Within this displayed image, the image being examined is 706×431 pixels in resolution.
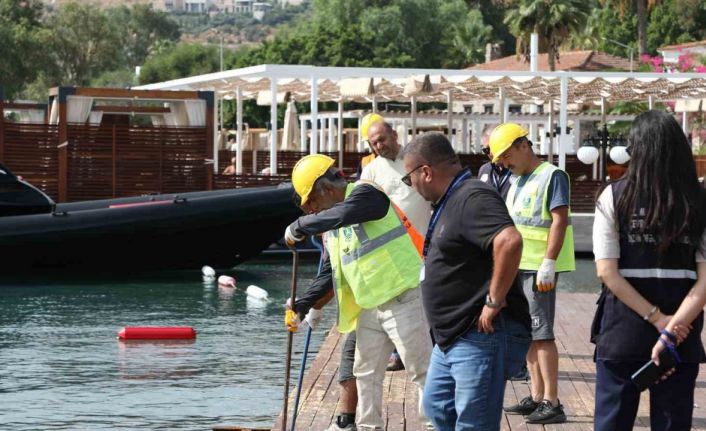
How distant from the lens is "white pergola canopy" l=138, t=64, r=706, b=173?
25.4 m

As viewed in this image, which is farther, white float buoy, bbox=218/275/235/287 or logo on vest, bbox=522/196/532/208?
white float buoy, bbox=218/275/235/287

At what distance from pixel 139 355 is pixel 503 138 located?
5.51 m

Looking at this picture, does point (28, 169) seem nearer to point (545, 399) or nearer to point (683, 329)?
point (545, 399)

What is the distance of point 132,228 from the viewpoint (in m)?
19.3

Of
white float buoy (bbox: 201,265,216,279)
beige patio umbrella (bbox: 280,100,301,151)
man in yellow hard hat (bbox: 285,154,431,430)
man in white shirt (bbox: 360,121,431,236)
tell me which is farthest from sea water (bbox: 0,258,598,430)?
beige patio umbrella (bbox: 280,100,301,151)

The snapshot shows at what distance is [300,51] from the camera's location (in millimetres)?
74188

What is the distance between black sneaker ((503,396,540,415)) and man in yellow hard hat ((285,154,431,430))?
1.17 metres

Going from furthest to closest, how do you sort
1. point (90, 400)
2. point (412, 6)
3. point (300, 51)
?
point (412, 6), point (300, 51), point (90, 400)

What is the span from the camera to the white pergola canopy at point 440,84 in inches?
1001

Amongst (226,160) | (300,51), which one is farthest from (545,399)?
(300,51)

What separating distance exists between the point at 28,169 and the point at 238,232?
4.51 m

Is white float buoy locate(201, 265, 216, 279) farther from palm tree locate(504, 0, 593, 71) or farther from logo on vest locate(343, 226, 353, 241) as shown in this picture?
palm tree locate(504, 0, 593, 71)

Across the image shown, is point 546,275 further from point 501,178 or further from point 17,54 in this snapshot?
point 17,54

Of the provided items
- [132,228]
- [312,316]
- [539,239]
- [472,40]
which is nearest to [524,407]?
[539,239]
